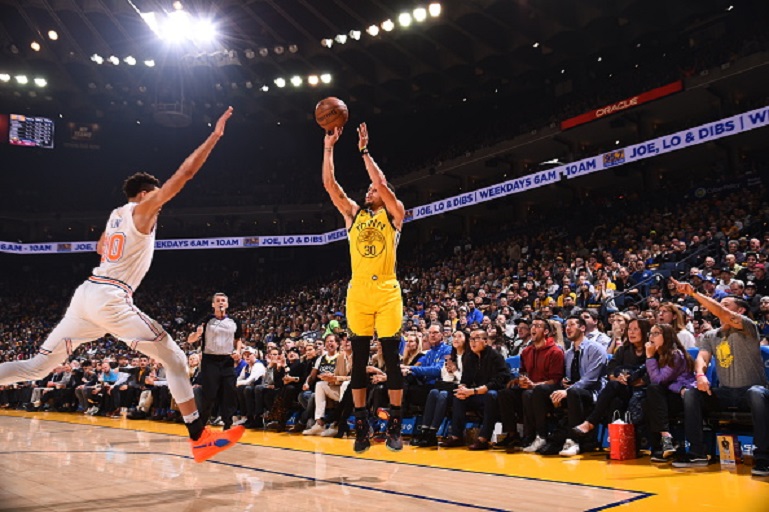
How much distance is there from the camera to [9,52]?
83.2 feet

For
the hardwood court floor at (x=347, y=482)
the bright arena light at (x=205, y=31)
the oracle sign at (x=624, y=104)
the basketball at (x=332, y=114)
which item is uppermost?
the bright arena light at (x=205, y=31)

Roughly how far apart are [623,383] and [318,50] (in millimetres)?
21755

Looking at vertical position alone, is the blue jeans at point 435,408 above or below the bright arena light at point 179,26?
below

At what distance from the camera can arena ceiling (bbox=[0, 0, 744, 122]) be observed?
20.4 m

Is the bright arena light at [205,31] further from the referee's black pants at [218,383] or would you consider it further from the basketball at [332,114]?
the basketball at [332,114]

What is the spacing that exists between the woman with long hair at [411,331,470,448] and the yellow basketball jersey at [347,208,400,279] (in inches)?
105

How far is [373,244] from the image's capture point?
500cm

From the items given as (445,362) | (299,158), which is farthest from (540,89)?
(445,362)

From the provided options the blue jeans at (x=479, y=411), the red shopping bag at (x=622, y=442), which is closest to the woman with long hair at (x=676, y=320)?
the red shopping bag at (x=622, y=442)

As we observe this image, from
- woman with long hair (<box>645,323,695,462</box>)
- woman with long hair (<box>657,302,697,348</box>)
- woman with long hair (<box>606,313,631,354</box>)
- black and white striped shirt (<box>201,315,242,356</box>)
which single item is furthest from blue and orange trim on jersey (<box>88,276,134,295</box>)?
woman with long hair (<box>657,302,697,348</box>)

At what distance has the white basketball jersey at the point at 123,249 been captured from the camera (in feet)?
13.9

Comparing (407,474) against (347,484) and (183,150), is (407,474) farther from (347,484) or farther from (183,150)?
(183,150)

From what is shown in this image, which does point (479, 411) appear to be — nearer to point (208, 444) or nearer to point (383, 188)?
point (383, 188)

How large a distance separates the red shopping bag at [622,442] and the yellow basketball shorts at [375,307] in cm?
235
